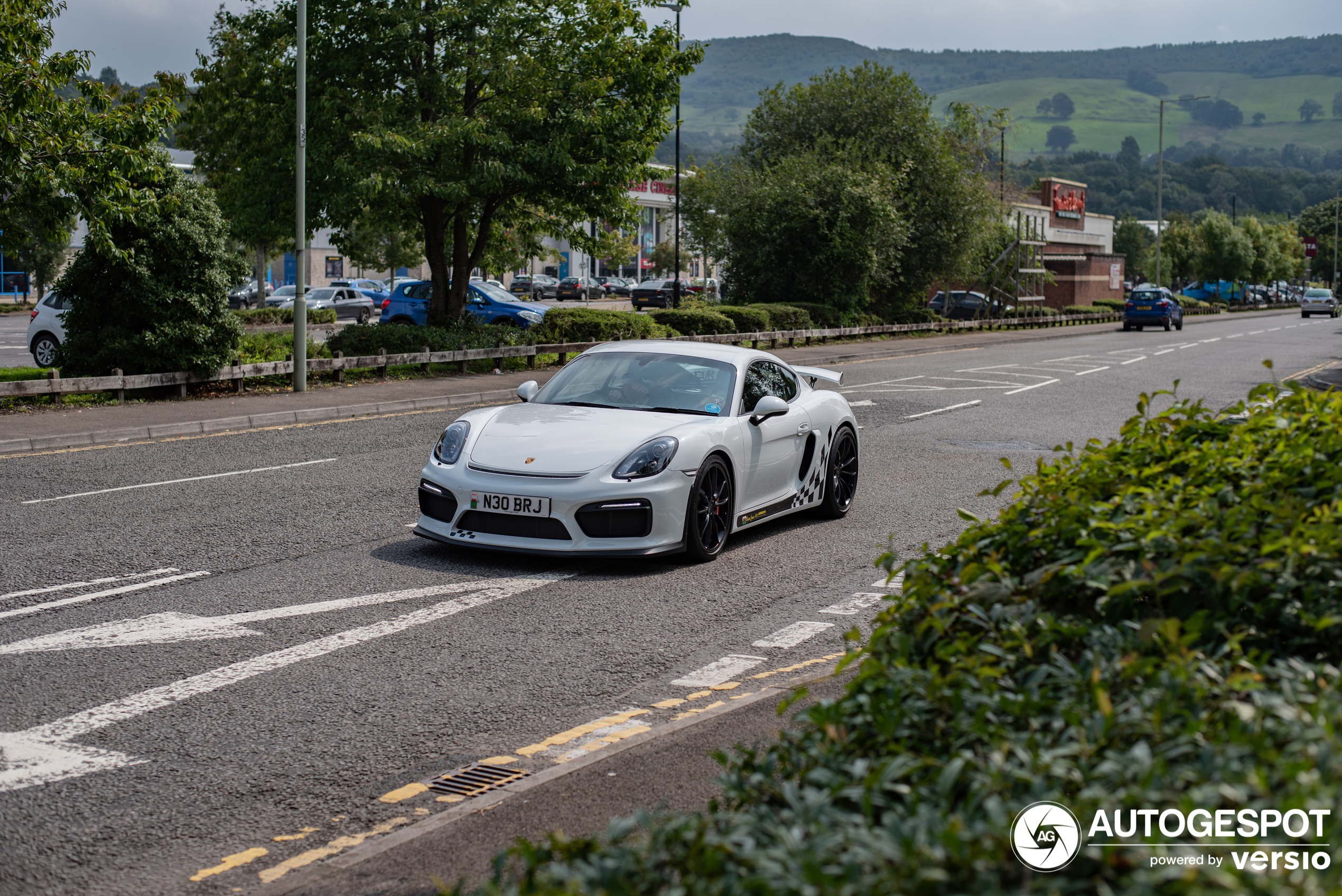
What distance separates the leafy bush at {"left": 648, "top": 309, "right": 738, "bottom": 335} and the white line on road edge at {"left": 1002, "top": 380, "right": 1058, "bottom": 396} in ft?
31.1

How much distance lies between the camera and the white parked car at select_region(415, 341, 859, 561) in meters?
7.73

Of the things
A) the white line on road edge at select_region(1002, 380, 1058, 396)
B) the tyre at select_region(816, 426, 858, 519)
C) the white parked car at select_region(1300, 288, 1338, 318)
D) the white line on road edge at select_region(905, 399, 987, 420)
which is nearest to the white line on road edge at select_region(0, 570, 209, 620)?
the tyre at select_region(816, 426, 858, 519)

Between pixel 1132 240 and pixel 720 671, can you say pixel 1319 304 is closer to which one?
pixel 1132 240

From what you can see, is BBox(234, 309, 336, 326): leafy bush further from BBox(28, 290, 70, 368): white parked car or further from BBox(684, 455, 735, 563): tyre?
BBox(684, 455, 735, 563): tyre

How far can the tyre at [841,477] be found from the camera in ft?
32.5

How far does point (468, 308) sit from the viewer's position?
31.0m

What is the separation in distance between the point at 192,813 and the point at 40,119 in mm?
14491

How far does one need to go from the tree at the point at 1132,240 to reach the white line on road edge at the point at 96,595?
124m

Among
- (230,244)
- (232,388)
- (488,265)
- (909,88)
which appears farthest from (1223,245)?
(232,388)

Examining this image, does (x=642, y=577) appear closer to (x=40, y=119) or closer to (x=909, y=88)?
(x=40, y=119)

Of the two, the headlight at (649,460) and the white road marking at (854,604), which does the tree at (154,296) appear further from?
the white road marking at (854,604)

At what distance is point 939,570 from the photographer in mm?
3465

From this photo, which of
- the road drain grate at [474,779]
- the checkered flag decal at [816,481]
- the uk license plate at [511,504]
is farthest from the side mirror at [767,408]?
the road drain grate at [474,779]

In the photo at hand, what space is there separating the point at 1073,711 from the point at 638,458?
18.2 ft
